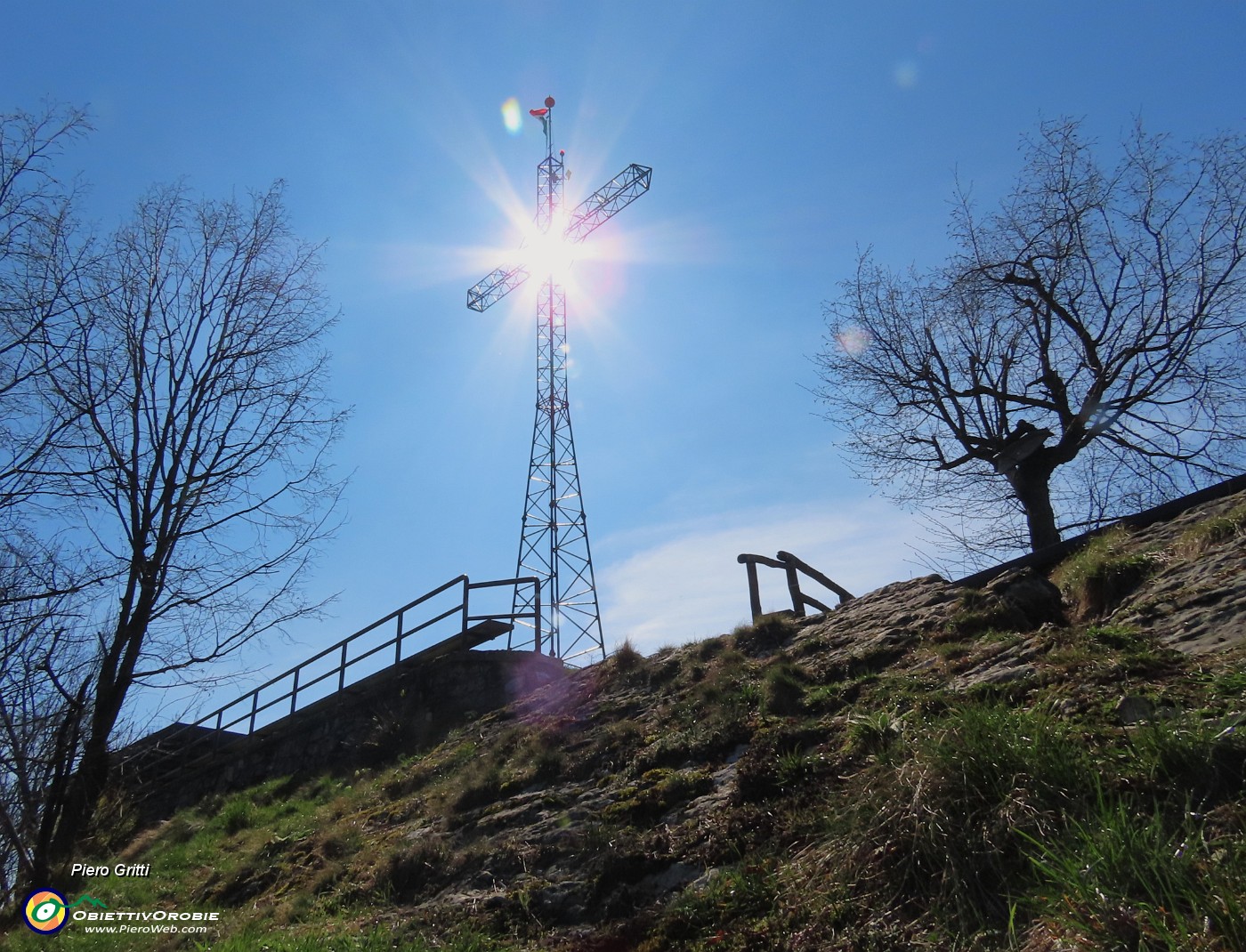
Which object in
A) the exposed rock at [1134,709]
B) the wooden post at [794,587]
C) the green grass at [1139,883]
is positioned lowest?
the green grass at [1139,883]

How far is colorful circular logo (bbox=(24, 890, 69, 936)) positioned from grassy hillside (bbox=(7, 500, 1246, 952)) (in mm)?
158

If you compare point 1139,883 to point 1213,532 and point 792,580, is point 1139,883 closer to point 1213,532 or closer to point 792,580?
point 1213,532

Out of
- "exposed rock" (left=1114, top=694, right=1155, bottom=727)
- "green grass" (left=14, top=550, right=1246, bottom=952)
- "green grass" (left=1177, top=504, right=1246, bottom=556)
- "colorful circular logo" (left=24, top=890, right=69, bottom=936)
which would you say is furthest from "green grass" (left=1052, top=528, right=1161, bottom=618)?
"colorful circular logo" (left=24, top=890, right=69, bottom=936)

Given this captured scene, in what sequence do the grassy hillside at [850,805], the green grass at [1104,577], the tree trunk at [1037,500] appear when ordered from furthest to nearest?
the tree trunk at [1037,500] < the green grass at [1104,577] < the grassy hillside at [850,805]

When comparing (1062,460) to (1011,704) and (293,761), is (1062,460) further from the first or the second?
(293,761)

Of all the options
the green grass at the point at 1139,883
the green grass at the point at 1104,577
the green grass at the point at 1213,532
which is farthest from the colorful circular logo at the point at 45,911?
the green grass at the point at 1213,532

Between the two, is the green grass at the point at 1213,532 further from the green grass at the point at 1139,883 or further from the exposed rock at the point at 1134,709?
the green grass at the point at 1139,883

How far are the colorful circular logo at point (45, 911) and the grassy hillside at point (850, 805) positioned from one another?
0.16 metres

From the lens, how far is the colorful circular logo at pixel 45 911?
7.52 m

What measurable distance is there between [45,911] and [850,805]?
23.1ft

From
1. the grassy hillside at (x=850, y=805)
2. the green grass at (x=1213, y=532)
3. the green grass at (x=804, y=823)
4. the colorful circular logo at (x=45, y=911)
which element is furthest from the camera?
the colorful circular logo at (x=45, y=911)

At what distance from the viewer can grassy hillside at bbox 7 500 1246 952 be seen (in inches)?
156

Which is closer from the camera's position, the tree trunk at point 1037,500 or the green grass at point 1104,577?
the green grass at point 1104,577

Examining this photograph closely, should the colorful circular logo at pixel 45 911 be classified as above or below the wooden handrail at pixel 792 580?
below
